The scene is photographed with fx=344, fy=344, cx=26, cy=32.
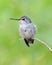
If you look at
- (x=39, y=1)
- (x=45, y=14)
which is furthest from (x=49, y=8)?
(x=39, y=1)

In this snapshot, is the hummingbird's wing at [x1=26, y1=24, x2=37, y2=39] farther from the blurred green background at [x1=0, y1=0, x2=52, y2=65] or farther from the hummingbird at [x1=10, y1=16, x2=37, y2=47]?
the blurred green background at [x1=0, y1=0, x2=52, y2=65]

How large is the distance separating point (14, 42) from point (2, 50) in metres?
0.22

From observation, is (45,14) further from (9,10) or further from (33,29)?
(33,29)

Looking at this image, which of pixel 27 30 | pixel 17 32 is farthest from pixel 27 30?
pixel 17 32

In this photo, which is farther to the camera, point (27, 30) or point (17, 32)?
point (17, 32)

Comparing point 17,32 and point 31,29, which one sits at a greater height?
point 31,29

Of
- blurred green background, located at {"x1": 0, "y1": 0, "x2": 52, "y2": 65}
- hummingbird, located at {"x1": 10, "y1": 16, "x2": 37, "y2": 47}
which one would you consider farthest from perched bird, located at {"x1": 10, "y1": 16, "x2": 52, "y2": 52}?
blurred green background, located at {"x1": 0, "y1": 0, "x2": 52, "y2": 65}

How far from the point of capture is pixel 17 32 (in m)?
5.16

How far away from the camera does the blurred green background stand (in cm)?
491

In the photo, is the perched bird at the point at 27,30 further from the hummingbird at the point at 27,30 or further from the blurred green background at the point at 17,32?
the blurred green background at the point at 17,32

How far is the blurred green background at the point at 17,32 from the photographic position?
4.91 m

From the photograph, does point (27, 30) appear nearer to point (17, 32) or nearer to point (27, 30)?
point (27, 30)

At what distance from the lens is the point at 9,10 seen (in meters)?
5.18

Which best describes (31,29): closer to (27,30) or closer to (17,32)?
(27,30)
